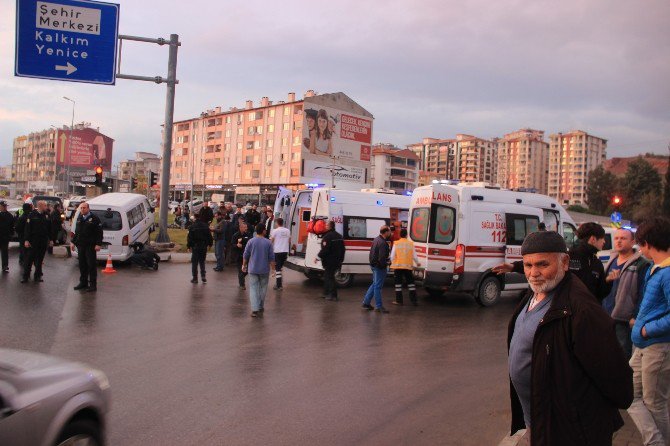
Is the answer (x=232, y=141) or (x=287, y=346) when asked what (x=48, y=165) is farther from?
(x=287, y=346)

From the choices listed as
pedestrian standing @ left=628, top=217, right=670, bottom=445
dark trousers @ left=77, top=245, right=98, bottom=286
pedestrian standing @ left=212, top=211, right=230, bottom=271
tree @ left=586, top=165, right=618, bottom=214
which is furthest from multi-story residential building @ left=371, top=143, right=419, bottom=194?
pedestrian standing @ left=628, top=217, right=670, bottom=445

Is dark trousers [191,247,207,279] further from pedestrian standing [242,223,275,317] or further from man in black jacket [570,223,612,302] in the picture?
man in black jacket [570,223,612,302]

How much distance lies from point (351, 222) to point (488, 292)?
413 cm

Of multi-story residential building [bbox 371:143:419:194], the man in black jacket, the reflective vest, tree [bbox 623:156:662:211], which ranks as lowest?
the reflective vest

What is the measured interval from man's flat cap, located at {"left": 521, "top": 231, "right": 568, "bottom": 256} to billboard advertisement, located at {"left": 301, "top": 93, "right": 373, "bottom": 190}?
268 feet

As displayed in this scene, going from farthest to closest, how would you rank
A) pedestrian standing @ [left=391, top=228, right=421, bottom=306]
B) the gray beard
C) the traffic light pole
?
the traffic light pole
pedestrian standing @ [left=391, top=228, right=421, bottom=306]
the gray beard


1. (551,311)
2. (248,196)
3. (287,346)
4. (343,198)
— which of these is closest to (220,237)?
(343,198)

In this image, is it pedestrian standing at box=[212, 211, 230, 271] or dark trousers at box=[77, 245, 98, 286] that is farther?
pedestrian standing at box=[212, 211, 230, 271]

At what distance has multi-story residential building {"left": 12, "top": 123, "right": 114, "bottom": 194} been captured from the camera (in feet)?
291

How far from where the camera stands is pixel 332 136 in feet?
286

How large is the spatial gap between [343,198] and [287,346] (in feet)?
24.6

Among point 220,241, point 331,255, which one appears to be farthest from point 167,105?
point 331,255

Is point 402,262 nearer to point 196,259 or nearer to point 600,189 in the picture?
point 196,259

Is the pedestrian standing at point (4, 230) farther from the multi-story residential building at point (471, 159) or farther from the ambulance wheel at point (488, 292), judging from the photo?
the multi-story residential building at point (471, 159)
